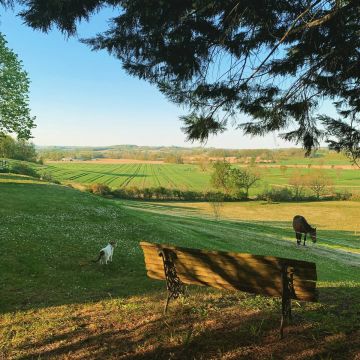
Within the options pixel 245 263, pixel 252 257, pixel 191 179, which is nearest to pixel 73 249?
pixel 245 263

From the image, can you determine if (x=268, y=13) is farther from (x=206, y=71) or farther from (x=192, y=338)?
(x=192, y=338)

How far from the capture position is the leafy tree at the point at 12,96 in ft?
145

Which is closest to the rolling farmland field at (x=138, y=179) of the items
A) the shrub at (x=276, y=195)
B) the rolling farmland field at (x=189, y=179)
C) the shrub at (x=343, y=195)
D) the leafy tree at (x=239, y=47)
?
the rolling farmland field at (x=189, y=179)

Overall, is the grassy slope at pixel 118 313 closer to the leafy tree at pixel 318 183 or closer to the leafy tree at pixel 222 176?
the leafy tree at pixel 222 176

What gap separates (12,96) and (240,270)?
45217 mm

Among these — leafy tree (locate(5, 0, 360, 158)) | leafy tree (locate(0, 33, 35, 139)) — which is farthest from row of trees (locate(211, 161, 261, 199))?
leafy tree (locate(5, 0, 360, 158))

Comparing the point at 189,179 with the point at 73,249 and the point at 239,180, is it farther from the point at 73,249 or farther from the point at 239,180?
the point at 73,249

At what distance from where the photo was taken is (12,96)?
45562 millimetres

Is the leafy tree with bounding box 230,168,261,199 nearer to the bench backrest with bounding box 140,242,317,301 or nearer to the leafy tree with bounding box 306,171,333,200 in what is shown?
the leafy tree with bounding box 306,171,333,200

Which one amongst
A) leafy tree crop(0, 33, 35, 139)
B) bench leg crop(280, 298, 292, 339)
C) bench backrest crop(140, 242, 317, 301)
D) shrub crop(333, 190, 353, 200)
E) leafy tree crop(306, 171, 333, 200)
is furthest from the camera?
leafy tree crop(306, 171, 333, 200)

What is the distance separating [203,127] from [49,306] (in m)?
6.15

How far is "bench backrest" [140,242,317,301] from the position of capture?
7004mm

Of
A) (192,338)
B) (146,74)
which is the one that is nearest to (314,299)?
(192,338)

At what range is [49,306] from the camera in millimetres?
9875
